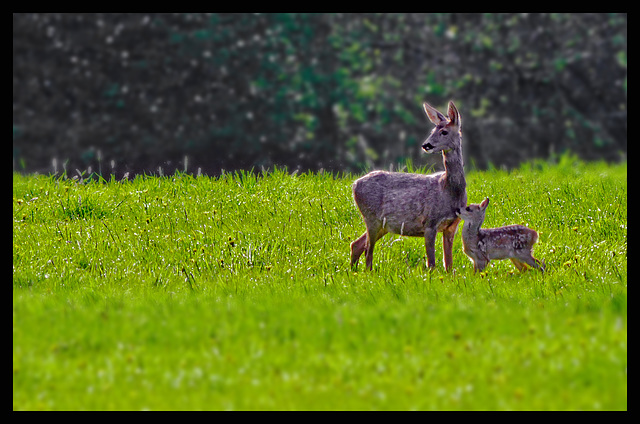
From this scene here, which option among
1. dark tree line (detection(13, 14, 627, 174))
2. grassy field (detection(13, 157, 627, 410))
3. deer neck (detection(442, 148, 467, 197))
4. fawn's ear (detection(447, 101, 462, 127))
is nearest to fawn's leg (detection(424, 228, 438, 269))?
grassy field (detection(13, 157, 627, 410))

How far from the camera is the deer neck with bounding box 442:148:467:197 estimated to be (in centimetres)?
703

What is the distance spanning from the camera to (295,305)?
5.79 metres

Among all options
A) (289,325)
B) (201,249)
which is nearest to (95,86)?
(201,249)

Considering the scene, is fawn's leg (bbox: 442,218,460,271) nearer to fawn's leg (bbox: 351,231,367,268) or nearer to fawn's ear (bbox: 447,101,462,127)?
fawn's leg (bbox: 351,231,367,268)

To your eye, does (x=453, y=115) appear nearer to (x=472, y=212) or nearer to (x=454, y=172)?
(x=454, y=172)

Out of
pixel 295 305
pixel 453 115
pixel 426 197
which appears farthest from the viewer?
pixel 426 197

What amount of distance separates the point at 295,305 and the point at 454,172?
218 centimetres

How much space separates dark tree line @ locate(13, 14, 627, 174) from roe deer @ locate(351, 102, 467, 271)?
4.03 metres

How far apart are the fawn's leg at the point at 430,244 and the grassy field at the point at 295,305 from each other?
13 cm

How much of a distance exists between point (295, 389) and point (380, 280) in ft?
9.37

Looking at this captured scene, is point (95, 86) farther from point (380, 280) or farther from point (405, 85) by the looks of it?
point (380, 280)

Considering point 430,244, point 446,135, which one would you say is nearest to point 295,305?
point 430,244

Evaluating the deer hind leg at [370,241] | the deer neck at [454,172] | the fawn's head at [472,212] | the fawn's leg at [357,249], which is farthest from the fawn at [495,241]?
the fawn's leg at [357,249]

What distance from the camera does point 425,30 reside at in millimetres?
11836
